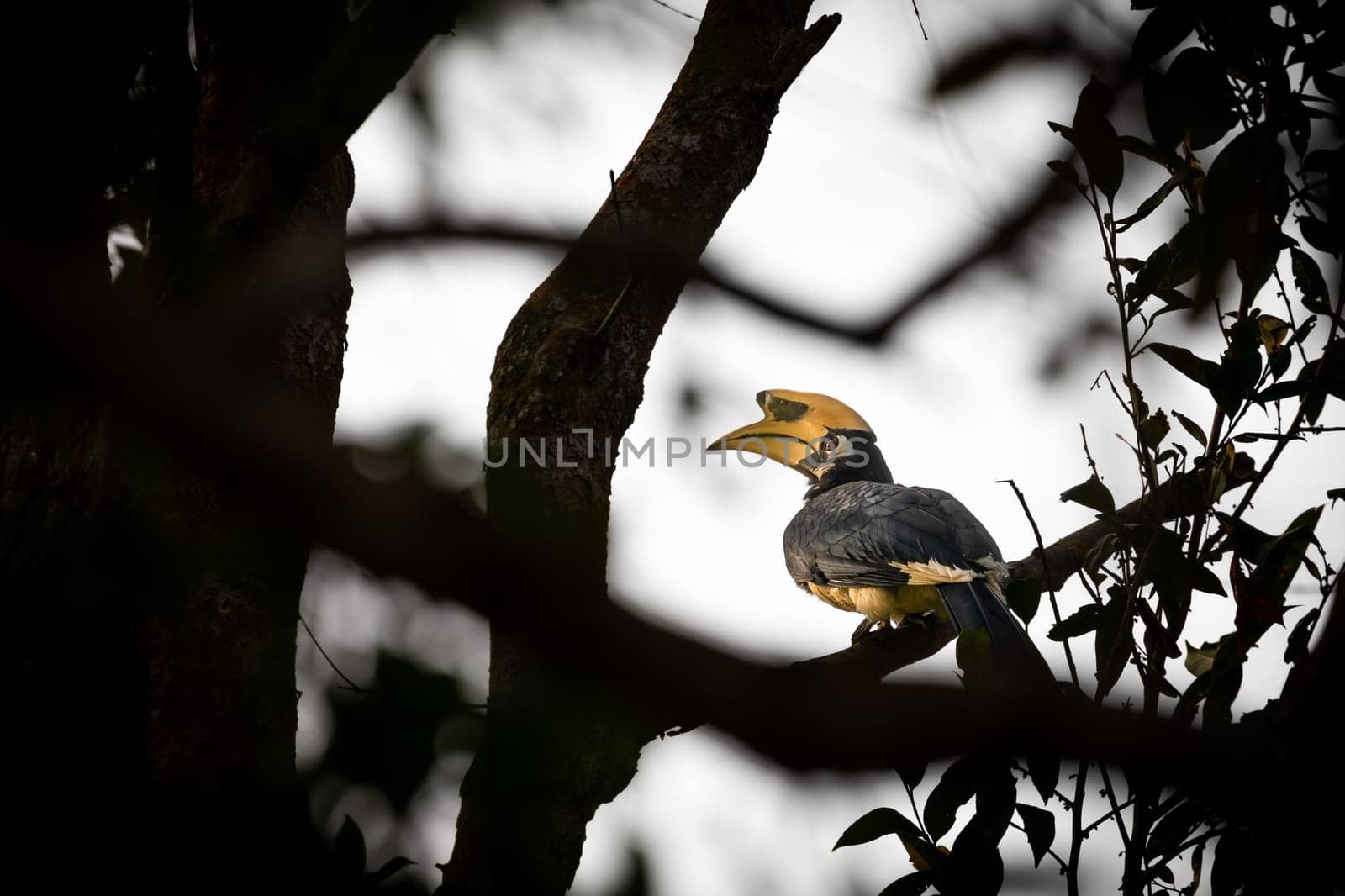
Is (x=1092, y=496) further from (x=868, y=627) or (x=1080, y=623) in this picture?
(x=868, y=627)

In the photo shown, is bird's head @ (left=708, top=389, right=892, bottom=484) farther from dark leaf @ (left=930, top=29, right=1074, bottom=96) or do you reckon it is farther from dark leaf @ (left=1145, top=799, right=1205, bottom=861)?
dark leaf @ (left=930, top=29, right=1074, bottom=96)

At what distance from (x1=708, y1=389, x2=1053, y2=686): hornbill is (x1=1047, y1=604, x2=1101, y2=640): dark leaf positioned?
1.56ft

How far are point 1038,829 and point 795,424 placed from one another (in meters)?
3.38

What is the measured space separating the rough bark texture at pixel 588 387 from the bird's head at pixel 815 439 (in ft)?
7.77

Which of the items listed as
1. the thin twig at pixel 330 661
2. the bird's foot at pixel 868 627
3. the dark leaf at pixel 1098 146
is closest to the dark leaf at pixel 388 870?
the thin twig at pixel 330 661

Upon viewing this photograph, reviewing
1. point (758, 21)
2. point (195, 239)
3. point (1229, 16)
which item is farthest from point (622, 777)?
point (758, 21)

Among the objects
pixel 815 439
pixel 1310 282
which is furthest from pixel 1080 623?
pixel 815 439

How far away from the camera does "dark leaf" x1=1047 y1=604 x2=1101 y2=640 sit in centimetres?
211

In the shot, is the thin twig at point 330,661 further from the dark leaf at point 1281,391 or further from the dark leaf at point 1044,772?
the dark leaf at point 1281,391

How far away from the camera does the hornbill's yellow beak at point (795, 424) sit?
5.07m

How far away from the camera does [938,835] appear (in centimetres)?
189

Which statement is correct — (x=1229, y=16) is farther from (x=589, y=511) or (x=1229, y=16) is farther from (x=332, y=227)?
(x=332, y=227)

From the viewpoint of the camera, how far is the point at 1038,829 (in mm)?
1848

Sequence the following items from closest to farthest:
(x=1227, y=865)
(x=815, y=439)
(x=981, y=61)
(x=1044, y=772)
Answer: (x=1044, y=772) → (x=981, y=61) → (x=1227, y=865) → (x=815, y=439)
